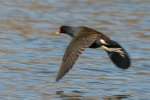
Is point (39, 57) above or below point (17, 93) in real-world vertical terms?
below

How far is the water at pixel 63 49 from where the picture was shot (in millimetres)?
9375

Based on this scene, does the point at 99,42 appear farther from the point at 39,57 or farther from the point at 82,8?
the point at 82,8

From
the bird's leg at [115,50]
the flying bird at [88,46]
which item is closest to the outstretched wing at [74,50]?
the flying bird at [88,46]

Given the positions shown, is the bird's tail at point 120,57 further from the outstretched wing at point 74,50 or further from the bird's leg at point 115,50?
the outstretched wing at point 74,50

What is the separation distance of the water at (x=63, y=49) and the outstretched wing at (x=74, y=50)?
0.54 meters

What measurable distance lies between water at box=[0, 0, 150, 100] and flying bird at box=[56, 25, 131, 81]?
345mm

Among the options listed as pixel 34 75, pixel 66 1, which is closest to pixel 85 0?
pixel 66 1

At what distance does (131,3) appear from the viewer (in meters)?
15.8

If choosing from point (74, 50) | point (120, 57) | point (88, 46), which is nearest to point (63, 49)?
point (120, 57)

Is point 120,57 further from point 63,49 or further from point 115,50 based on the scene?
point 63,49

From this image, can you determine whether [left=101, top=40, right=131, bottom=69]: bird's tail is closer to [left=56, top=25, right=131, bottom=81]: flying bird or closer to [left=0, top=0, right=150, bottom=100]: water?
[left=56, top=25, right=131, bottom=81]: flying bird

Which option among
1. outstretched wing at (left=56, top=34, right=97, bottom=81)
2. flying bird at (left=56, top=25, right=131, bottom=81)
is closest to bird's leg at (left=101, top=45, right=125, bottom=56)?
flying bird at (left=56, top=25, right=131, bottom=81)

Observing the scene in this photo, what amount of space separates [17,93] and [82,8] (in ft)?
21.3

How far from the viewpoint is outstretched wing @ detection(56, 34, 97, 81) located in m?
8.55
